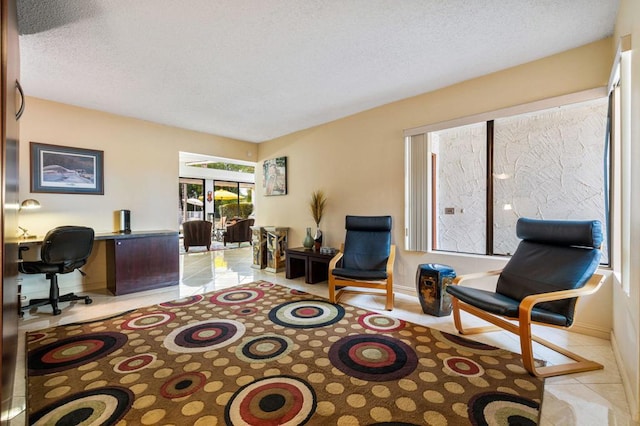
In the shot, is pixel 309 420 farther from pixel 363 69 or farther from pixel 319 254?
pixel 363 69

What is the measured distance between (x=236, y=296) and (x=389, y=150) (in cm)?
285

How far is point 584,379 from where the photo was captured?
1813 millimetres

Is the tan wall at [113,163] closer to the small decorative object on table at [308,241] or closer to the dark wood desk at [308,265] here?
the dark wood desk at [308,265]

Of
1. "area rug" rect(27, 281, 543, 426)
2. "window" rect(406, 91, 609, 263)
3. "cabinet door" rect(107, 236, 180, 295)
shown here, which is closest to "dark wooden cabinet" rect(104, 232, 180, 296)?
"cabinet door" rect(107, 236, 180, 295)

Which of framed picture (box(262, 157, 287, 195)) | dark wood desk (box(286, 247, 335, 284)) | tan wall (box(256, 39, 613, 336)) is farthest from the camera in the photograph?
framed picture (box(262, 157, 287, 195))

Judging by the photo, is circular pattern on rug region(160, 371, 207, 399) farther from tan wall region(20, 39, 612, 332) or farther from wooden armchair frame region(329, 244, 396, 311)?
tan wall region(20, 39, 612, 332)

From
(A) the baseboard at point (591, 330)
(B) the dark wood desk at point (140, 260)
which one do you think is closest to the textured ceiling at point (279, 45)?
(B) the dark wood desk at point (140, 260)

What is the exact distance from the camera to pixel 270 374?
187 centimetres

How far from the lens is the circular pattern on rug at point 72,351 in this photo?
1978 mm

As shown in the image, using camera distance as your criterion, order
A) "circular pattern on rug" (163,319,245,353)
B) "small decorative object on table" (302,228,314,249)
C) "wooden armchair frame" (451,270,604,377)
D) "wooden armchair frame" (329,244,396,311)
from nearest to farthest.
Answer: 1. "wooden armchair frame" (451,270,604,377)
2. "circular pattern on rug" (163,319,245,353)
3. "wooden armchair frame" (329,244,396,311)
4. "small decorative object on table" (302,228,314,249)

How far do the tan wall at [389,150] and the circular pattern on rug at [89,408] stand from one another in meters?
3.13

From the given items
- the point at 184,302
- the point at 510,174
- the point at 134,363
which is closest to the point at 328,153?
the point at 510,174

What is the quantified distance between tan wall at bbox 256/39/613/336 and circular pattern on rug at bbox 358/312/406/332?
98 cm

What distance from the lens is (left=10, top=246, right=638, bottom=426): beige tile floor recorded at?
152cm
